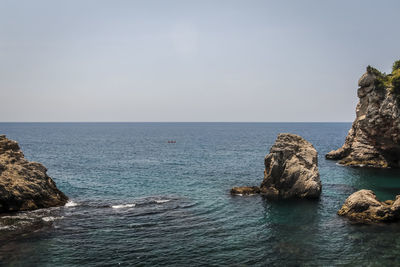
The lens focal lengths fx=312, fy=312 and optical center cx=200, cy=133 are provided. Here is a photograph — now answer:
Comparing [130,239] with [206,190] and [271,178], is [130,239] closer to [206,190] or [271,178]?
[206,190]

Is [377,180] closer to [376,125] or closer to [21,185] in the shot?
[376,125]

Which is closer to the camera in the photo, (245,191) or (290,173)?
(290,173)

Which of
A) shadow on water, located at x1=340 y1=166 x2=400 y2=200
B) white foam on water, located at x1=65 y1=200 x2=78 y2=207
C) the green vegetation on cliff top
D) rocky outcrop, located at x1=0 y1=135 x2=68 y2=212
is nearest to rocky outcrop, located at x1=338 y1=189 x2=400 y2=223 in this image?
shadow on water, located at x1=340 y1=166 x2=400 y2=200

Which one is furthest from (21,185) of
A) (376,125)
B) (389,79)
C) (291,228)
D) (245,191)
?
(389,79)

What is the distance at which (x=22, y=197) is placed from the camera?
4016 cm

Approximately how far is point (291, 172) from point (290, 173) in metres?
0.22

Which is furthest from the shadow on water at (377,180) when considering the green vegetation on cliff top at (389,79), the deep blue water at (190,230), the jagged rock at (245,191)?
the jagged rock at (245,191)

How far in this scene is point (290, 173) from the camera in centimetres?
4788

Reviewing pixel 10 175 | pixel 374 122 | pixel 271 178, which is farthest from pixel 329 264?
pixel 374 122

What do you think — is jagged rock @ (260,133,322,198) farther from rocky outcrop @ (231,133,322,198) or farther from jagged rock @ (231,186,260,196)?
jagged rock @ (231,186,260,196)

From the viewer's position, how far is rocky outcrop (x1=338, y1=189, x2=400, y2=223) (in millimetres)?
35844

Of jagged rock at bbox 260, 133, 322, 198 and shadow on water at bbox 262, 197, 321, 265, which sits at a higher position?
jagged rock at bbox 260, 133, 322, 198

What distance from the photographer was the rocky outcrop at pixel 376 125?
64438mm

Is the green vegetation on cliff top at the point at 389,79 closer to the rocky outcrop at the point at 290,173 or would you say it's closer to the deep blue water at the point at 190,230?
the deep blue water at the point at 190,230
